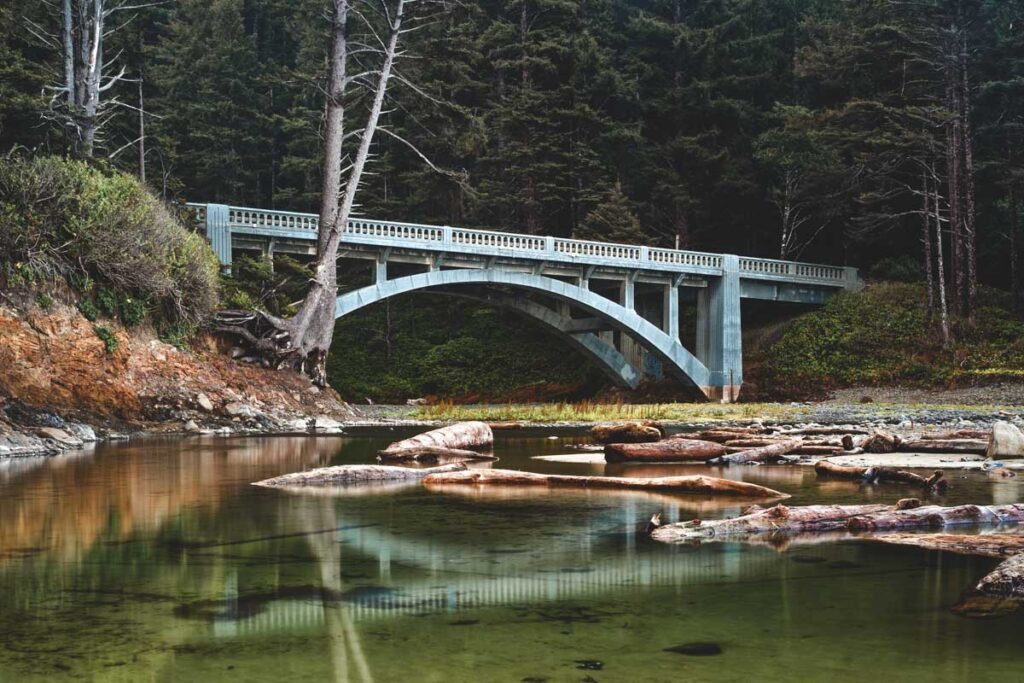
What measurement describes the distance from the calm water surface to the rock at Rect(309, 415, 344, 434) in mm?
11671

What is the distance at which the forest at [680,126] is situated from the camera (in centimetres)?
3847

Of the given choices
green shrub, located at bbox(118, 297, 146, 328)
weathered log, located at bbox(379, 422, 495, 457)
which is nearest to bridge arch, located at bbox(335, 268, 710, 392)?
green shrub, located at bbox(118, 297, 146, 328)

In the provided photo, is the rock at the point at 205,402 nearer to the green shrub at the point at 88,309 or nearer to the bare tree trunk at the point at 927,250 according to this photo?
the green shrub at the point at 88,309

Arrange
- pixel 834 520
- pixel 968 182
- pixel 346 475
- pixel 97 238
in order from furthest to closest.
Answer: pixel 968 182 < pixel 97 238 < pixel 346 475 < pixel 834 520

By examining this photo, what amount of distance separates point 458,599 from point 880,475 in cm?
589

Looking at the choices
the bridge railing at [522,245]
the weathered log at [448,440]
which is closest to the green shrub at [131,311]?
the weathered log at [448,440]

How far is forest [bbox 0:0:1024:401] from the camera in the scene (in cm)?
3847

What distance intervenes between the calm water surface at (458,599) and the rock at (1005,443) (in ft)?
13.9

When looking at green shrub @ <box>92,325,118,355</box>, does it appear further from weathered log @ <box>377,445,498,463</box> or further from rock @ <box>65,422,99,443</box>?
weathered log @ <box>377,445,498,463</box>

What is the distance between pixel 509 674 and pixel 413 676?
0.32 meters

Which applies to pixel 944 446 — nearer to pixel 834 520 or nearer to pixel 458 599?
pixel 834 520

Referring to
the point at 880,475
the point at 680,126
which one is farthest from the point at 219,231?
the point at 680,126

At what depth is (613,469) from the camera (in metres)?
10.6

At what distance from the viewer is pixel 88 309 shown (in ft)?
55.8
